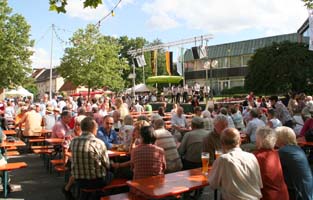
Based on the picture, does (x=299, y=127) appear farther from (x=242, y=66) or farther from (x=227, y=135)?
(x=242, y=66)

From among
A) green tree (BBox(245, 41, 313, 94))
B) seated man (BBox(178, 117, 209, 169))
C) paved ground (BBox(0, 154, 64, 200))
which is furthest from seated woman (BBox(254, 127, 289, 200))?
green tree (BBox(245, 41, 313, 94))

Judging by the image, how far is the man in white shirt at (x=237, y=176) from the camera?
3.12m

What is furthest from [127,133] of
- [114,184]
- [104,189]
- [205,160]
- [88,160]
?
[205,160]

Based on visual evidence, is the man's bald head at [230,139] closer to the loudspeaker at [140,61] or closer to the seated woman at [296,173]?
the seated woman at [296,173]

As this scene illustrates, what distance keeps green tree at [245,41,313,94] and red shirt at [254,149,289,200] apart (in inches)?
1112

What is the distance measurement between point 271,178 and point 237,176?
54 cm

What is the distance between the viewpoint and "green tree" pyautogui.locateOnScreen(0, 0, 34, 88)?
98.1 ft

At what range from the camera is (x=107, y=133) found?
638cm

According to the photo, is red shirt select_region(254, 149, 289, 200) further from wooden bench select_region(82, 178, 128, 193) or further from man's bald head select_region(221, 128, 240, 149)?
wooden bench select_region(82, 178, 128, 193)

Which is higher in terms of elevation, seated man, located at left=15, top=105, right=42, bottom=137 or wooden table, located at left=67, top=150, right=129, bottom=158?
seated man, located at left=15, top=105, right=42, bottom=137

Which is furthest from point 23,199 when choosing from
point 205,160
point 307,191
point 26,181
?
point 307,191

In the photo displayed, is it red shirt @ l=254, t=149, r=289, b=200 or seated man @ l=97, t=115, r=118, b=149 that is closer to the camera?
red shirt @ l=254, t=149, r=289, b=200

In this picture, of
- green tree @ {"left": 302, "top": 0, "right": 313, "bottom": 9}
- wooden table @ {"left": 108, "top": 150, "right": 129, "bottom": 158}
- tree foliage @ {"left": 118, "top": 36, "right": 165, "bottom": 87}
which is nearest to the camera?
wooden table @ {"left": 108, "top": 150, "right": 129, "bottom": 158}

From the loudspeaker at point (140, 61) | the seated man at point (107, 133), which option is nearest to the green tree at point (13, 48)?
the loudspeaker at point (140, 61)
